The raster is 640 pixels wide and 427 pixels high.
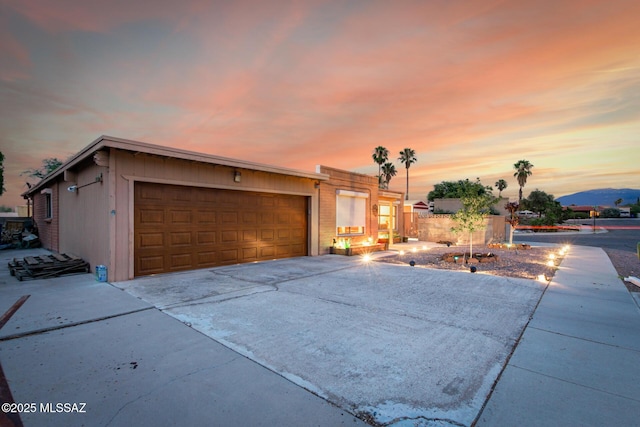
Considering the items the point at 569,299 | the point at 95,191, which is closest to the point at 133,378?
the point at 95,191

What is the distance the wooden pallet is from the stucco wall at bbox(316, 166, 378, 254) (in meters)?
7.88

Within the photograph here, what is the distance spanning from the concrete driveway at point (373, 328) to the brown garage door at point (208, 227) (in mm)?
762

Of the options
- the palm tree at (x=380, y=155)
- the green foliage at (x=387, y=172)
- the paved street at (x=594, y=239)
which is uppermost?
the palm tree at (x=380, y=155)

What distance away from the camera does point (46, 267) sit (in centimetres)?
720

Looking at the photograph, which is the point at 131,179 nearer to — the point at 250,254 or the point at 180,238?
the point at 180,238

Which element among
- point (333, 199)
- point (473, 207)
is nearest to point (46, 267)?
point (333, 199)

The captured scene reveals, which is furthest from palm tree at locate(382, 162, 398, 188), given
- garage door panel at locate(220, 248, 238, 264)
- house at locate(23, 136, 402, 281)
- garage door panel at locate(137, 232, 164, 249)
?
garage door panel at locate(137, 232, 164, 249)

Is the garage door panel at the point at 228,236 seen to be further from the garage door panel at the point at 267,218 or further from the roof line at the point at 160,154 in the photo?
the roof line at the point at 160,154

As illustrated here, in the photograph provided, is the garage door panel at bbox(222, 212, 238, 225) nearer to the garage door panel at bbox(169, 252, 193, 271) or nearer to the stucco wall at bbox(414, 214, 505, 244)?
the garage door panel at bbox(169, 252, 193, 271)

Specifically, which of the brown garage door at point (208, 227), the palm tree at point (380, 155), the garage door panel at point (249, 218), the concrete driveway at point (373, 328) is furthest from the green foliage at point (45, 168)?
the palm tree at point (380, 155)

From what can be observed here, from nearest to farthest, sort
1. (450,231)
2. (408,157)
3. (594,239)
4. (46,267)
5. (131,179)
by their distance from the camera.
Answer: (131,179)
(46,267)
(450,231)
(594,239)
(408,157)

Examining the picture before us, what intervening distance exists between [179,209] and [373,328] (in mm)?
6402

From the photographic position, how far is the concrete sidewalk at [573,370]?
212cm

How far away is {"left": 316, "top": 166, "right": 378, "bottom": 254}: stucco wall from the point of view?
12.0 m
